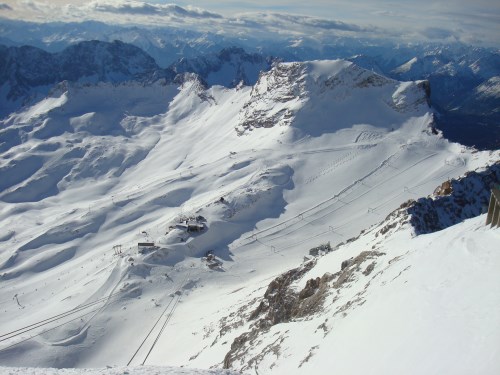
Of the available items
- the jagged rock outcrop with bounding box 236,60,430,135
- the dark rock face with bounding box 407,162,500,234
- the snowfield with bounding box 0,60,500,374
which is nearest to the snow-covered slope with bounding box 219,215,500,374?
the snowfield with bounding box 0,60,500,374

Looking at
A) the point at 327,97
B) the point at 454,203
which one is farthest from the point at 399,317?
the point at 327,97

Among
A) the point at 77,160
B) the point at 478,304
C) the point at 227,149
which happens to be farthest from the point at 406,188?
the point at 77,160

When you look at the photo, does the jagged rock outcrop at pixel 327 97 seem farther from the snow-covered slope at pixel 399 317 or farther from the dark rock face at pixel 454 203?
the snow-covered slope at pixel 399 317

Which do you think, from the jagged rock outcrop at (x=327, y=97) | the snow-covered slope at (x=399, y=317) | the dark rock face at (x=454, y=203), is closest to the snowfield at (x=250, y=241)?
the snow-covered slope at (x=399, y=317)

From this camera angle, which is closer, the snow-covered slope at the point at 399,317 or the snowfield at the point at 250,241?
the snow-covered slope at the point at 399,317

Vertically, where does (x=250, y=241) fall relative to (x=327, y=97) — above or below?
below

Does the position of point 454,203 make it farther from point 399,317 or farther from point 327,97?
point 327,97

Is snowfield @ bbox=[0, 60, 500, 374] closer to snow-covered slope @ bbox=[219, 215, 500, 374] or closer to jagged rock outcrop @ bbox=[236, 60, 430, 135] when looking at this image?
snow-covered slope @ bbox=[219, 215, 500, 374]

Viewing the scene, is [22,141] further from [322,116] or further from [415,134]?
[415,134]
